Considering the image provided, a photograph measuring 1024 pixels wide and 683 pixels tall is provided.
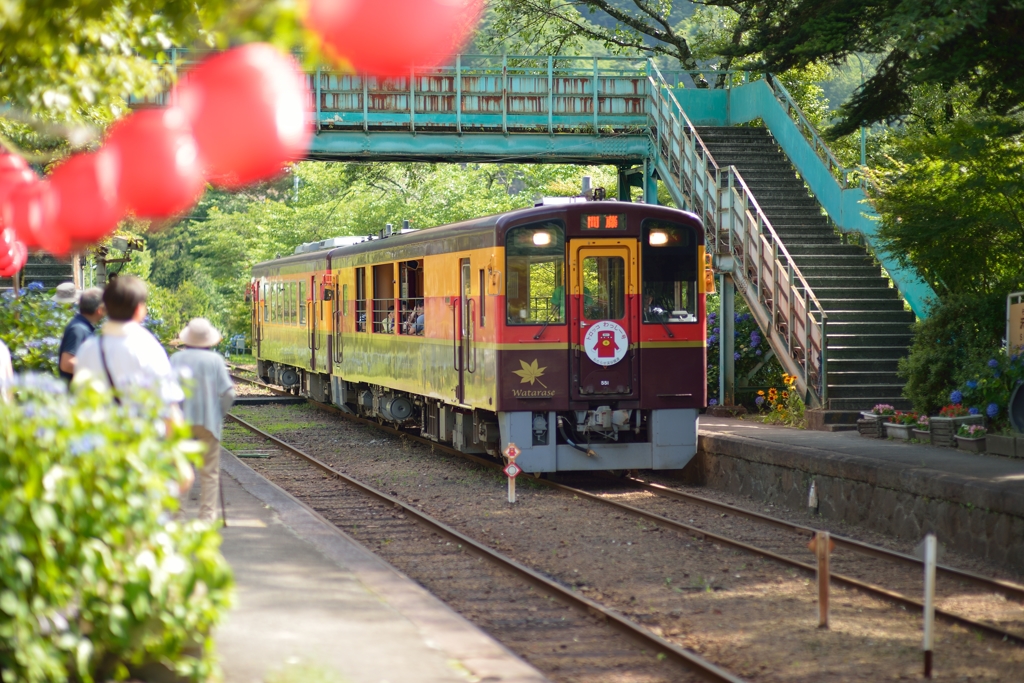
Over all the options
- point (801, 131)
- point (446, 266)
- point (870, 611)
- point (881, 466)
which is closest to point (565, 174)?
point (801, 131)

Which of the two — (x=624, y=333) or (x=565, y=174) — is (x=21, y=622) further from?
(x=565, y=174)

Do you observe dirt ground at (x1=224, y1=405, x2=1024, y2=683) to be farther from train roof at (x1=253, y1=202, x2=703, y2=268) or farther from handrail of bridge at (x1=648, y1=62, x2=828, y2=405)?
handrail of bridge at (x1=648, y1=62, x2=828, y2=405)

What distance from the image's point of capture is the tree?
35.8 ft

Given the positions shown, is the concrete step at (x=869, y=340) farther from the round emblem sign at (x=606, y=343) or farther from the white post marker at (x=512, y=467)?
the white post marker at (x=512, y=467)

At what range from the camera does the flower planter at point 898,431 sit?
14.7 m

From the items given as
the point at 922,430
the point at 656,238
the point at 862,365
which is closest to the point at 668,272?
the point at 656,238

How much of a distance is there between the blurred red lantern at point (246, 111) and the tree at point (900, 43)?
7.74 m

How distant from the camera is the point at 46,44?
5754mm

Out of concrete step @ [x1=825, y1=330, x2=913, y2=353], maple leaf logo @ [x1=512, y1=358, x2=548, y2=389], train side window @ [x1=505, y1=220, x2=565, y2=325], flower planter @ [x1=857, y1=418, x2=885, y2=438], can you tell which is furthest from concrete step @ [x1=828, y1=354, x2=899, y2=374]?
maple leaf logo @ [x1=512, y1=358, x2=548, y2=389]

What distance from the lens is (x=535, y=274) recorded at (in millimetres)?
14109

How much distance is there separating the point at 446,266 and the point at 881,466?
19.9 ft

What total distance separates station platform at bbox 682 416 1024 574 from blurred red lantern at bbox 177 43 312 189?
7.64 metres

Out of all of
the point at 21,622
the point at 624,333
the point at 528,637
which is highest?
the point at 624,333

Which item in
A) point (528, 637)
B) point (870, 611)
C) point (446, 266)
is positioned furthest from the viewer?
point (446, 266)
